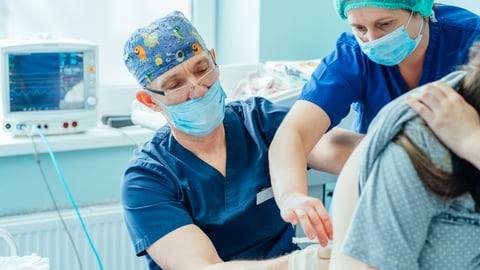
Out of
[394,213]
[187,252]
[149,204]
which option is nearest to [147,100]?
[149,204]

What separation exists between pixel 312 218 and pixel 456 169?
34 centimetres

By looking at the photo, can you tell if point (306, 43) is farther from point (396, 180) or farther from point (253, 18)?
point (396, 180)

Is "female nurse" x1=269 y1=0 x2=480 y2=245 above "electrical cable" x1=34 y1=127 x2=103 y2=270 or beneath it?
above

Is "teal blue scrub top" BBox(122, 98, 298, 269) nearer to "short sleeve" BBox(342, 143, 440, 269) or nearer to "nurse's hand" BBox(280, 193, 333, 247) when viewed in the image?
"nurse's hand" BBox(280, 193, 333, 247)

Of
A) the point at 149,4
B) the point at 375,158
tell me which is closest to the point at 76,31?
the point at 149,4

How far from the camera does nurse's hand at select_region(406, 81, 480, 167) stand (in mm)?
1098

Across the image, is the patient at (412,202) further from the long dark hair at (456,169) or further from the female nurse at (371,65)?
the female nurse at (371,65)

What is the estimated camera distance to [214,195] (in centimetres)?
182

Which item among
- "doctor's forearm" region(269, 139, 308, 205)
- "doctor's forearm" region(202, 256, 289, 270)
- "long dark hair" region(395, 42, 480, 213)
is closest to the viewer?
"long dark hair" region(395, 42, 480, 213)

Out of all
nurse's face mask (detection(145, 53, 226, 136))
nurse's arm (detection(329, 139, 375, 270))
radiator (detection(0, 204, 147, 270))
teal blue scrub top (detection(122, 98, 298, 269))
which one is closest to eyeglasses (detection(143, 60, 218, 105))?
nurse's face mask (detection(145, 53, 226, 136))

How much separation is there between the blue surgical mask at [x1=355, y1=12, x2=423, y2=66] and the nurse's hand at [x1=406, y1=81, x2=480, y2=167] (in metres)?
0.57

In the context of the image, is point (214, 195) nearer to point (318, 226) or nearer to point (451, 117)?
point (318, 226)

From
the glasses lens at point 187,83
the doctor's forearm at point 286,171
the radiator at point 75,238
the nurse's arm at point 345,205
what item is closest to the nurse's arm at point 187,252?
the doctor's forearm at point 286,171

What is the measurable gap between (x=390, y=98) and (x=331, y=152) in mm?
201
